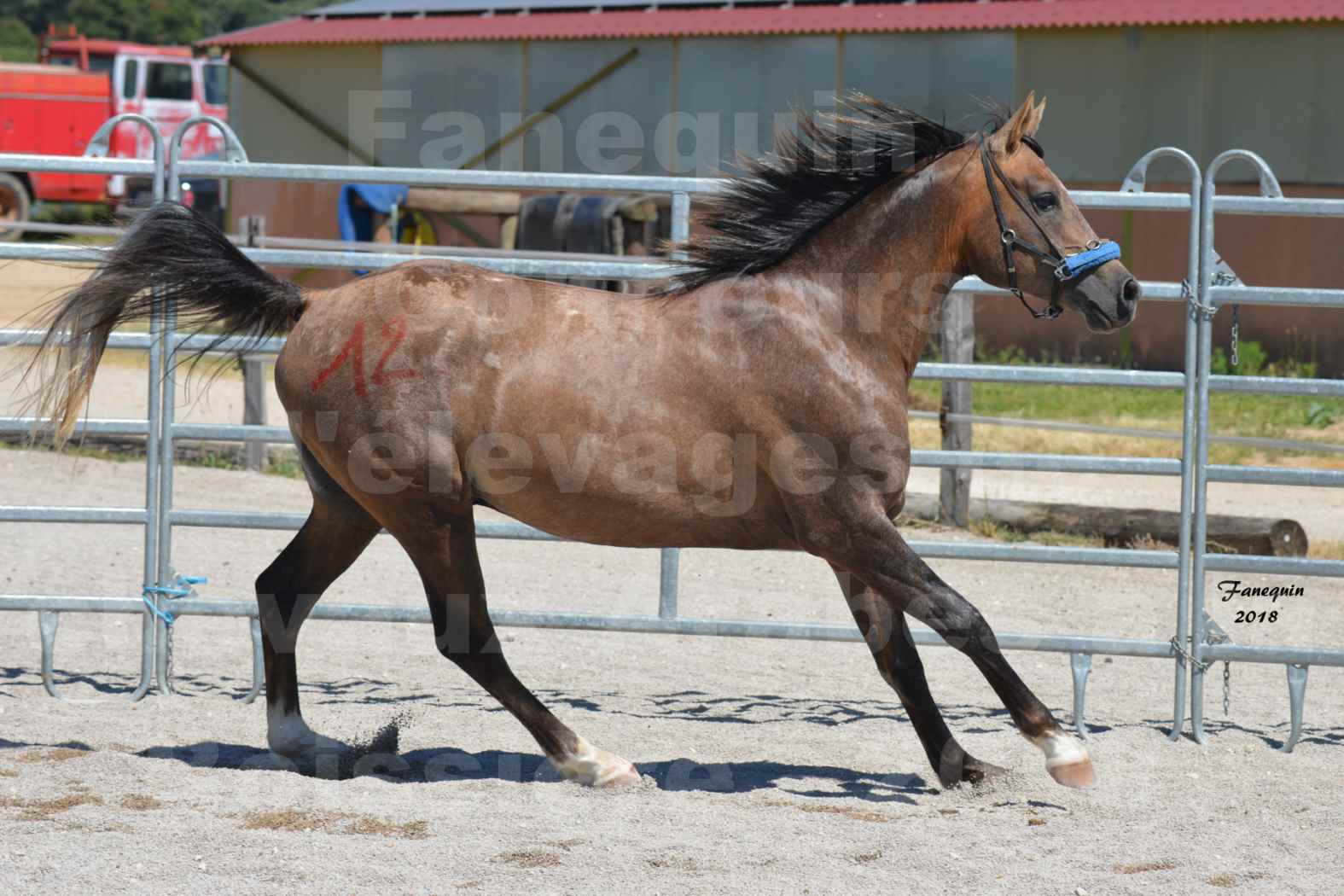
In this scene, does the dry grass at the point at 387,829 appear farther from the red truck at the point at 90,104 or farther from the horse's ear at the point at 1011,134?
the red truck at the point at 90,104

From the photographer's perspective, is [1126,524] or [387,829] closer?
[387,829]

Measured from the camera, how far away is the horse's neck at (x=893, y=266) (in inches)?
177

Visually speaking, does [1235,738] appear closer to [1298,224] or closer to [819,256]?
[819,256]

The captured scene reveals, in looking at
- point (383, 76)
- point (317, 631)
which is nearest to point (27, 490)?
point (317, 631)

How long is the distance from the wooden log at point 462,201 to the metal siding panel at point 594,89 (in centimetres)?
112

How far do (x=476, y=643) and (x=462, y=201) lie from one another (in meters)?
11.6

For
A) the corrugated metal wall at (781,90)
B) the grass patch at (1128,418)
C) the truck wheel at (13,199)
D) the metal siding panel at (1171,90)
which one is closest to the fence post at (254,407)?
the corrugated metal wall at (781,90)

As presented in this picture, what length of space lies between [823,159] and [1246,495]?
6.49m

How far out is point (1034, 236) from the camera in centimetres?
438

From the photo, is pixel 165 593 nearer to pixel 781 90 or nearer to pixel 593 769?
pixel 593 769

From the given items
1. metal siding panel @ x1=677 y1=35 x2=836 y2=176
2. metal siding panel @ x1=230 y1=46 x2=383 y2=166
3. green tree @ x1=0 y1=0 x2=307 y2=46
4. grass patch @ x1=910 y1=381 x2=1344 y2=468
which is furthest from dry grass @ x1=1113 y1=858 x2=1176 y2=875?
green tree @ x1=0 y1=0 x2=307 y2=46

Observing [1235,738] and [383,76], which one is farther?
[383,76]

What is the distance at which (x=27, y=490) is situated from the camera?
9211mm

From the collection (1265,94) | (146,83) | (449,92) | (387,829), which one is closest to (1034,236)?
(387,829)
